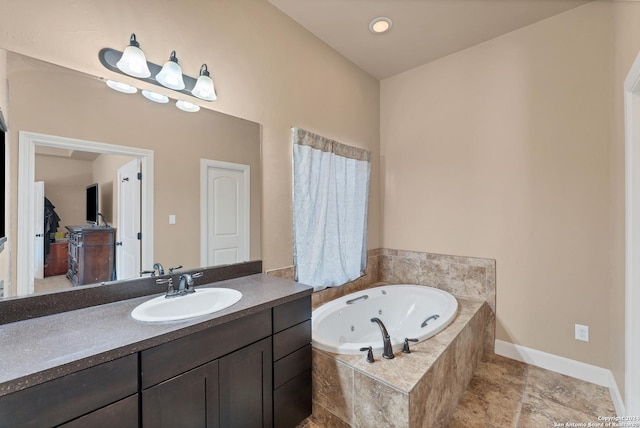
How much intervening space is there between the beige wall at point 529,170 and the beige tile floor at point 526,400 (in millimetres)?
255

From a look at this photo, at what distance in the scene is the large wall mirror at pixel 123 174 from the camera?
1197 mm

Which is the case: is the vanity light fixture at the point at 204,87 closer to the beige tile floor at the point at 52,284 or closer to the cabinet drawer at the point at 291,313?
the beige tile floor at the point at 52,284

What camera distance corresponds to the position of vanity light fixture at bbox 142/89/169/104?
1.53 metres

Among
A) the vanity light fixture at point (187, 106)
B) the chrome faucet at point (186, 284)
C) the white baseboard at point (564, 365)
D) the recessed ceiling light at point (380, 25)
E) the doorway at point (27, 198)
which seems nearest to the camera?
the doorway at point (27, 198)

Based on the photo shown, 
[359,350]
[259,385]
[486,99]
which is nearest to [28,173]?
[259,385]

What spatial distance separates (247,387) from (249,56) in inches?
82.3

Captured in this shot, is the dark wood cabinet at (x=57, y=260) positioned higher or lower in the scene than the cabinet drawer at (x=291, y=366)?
higher

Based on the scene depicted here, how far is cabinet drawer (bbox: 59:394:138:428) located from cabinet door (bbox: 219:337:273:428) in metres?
0.34

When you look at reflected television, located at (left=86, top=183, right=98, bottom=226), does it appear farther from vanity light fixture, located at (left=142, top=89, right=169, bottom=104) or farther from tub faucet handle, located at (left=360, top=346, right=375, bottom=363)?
tub faucet handle, located at (left=360, top=346, right=375, bottom=363)

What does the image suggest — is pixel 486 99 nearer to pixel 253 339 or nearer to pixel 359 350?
pixel 359 350

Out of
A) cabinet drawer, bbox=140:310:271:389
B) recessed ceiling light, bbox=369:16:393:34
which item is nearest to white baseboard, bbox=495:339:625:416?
cabinet drawer, bbox=140:310:271:389

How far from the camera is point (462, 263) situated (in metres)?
2.66

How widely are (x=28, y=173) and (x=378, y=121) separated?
9.83ft

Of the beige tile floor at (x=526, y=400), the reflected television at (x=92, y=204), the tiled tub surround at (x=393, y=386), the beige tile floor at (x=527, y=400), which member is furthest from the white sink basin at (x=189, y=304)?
the beige tile floor at (x=527, y=400)
